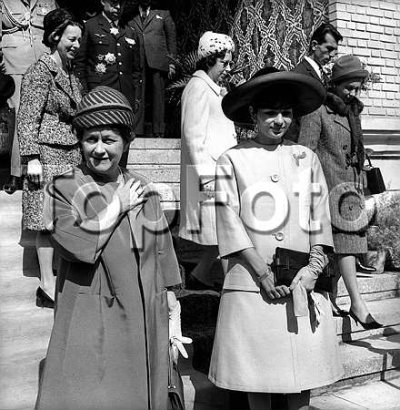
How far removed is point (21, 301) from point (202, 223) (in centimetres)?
133

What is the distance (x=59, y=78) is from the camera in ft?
12.3

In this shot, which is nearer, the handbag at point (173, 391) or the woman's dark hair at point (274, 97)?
the handbag at point (173, 391)

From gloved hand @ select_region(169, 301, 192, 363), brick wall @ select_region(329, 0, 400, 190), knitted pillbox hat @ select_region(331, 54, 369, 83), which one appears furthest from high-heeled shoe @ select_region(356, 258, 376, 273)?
gloved hand @ select_region(169, 301, 192, 363)

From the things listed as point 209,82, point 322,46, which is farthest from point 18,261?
point 322,46

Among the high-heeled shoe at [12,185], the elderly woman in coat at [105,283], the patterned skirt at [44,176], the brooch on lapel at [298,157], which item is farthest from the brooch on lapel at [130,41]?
the elderly woman in coat at [105,283]

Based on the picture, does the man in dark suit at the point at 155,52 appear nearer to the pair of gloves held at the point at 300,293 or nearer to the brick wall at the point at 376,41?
the brick wall at the point at 376,41

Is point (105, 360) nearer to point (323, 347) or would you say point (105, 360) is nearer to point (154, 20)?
point (323, 347)

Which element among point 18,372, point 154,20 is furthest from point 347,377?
point 154,20

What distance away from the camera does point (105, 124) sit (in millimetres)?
2367

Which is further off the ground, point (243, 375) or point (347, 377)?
point (243, 375)

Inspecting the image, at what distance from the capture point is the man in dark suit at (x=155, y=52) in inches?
266

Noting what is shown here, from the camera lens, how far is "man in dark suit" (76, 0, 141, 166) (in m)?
5.84

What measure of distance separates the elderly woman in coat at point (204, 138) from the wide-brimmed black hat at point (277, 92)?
2.80 feet

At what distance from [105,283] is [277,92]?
50.7 inches
